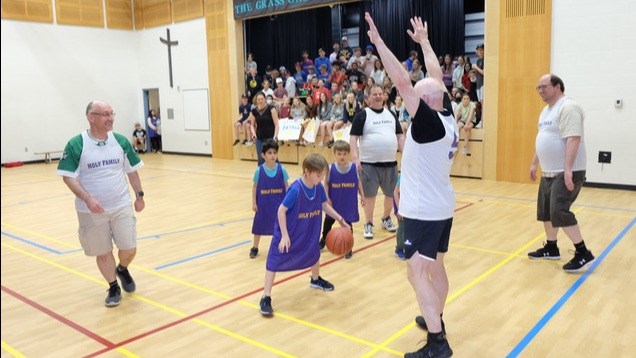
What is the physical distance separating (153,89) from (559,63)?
15147 millimetres

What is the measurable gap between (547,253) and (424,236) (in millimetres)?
3186

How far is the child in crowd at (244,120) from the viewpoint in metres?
16.3

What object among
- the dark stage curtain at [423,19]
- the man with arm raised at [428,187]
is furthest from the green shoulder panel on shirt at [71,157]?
the dark stage curtain at [423,19]

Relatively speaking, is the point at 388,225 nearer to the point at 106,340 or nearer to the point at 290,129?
the point at 106,340

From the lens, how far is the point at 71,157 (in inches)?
176

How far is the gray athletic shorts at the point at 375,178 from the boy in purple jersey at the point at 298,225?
2.15 metres

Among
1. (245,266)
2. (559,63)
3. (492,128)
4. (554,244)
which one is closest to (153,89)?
(492,128)

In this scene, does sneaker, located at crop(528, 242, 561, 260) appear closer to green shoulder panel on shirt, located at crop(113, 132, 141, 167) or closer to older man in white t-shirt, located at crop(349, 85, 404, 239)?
older man in white t-shirt, located at crop(349, 85, 404, 239)

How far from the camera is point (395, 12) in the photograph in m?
18.5

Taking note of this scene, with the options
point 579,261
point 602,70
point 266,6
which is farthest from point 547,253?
point 266,6

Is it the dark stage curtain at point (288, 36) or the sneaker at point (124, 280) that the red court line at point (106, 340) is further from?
the dark stage curtain at point (288, 36)

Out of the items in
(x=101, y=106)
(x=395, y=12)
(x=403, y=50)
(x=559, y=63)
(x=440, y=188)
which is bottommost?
(x=440, y=188)

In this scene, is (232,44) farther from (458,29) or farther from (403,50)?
(458,29)

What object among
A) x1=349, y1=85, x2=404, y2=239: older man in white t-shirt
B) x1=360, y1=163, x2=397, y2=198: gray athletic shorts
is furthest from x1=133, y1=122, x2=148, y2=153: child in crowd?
x1=360, y1=163, x2=397, y2=198: gray athletic shorts
